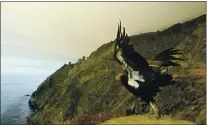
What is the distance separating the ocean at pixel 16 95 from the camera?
3.51 meters

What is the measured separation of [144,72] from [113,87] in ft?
1.00

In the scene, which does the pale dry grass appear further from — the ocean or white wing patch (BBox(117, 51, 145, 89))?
the ocean

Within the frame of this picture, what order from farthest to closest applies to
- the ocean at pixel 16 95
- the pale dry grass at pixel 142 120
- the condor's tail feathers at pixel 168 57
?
the ocean at pixel 16 95, the condor's tail feathers at pixel 168 57, the pale dry grass at pixel 142 120

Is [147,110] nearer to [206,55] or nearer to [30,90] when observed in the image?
[206,55]

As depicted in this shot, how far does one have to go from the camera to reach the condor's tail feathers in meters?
3.38

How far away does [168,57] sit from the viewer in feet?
11.1

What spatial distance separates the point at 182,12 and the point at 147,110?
3.00 feet

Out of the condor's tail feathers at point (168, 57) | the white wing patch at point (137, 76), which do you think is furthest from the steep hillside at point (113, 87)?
the white wing patch at point (137, 76)

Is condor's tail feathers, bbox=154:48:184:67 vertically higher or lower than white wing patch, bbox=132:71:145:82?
higher

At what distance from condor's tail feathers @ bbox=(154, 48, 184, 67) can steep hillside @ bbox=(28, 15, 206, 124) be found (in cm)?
4

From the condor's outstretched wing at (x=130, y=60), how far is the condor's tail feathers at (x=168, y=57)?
12cm

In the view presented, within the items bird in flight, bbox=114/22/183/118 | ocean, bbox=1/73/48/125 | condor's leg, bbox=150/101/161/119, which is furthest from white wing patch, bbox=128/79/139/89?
ocean, bbox=1/73/48/125

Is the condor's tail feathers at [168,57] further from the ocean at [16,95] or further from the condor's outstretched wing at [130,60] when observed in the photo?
the ocean at [16,95]

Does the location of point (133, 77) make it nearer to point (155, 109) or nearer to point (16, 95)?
point (155, 109)
